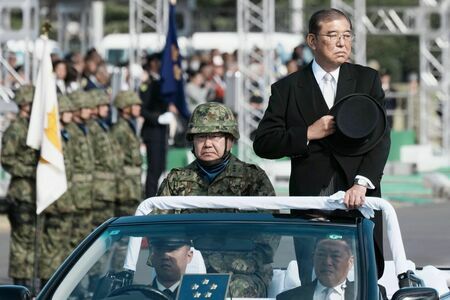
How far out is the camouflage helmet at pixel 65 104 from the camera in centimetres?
1520

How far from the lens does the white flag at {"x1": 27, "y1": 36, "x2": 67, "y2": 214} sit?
13898 mm

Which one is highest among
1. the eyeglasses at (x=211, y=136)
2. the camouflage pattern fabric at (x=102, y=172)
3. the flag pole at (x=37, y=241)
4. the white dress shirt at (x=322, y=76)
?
the white dress shirt at (x=322, y=76)

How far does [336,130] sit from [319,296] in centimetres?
158

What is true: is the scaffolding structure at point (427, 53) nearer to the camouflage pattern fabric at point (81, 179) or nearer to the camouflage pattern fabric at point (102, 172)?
the camouflage pattern fabric at point (102, 172)

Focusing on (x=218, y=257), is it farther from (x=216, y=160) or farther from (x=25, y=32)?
(x=25, y=32)

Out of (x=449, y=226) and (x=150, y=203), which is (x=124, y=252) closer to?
(x=150, y=203)

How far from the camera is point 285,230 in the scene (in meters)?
6.70

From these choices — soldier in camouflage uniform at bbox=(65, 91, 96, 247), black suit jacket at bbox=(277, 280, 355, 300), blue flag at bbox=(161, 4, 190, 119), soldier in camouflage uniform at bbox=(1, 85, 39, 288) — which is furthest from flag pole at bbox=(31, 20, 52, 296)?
blue flag at bbox=(161, 4, 190, 119)

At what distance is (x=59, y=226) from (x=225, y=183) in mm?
6588

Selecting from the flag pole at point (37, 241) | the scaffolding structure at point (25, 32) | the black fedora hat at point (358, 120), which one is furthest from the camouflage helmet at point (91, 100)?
the black fedora hat at point (358, 120)

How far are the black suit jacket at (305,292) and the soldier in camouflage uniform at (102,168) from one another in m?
8.99

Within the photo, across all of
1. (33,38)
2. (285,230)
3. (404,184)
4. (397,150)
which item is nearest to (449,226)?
(33,38)

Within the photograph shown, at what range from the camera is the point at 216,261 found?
6629 mm

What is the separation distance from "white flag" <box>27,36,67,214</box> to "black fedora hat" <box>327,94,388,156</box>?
248 inches
